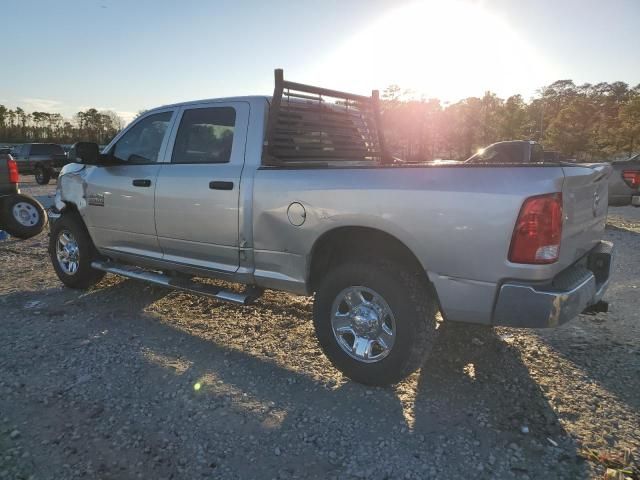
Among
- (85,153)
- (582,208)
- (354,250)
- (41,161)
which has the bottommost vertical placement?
(41,161)

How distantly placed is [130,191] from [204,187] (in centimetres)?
107

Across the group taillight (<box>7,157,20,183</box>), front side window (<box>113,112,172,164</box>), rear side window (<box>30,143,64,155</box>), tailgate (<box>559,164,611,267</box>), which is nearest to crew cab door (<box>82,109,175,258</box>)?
front side window (<box>113,112,172,164</box>)

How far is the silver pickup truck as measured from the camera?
2.54m

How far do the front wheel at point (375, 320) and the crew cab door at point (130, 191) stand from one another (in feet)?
6.57

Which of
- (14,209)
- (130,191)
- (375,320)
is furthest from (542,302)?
(14,209)

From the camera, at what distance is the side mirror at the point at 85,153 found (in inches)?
179

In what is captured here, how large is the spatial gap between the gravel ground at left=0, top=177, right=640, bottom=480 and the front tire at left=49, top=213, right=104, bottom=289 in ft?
2.08

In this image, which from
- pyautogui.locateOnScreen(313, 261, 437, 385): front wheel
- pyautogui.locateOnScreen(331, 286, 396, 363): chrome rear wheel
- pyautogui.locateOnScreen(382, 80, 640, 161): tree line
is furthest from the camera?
pyautogui.locateOnScreen(382, 80, 640, 161): tree line

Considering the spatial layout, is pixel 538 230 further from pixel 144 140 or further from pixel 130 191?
pixel 144 140

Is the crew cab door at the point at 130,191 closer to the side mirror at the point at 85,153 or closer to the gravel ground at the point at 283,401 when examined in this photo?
the side mirror at the point at 85,153

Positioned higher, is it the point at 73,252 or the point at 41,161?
the point at 41,161

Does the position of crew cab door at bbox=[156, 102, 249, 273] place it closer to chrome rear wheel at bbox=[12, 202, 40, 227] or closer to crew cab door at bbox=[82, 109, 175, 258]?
crew cab door at bbox=[82, 109, 175, 258]

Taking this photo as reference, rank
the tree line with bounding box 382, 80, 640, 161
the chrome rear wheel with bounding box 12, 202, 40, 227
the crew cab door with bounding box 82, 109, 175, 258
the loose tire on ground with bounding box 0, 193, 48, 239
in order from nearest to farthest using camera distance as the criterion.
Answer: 1. the crew cab door with bounding box 82, 109, 175, 258
2. the loose tire on ground with bounding box 0, 193, 48, 239
3. the chrome rear wheel with bounding box 12, 202, 40, 227
4. the tree line with bounding box 382, 80, 640, 161

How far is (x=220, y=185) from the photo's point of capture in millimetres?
3699
